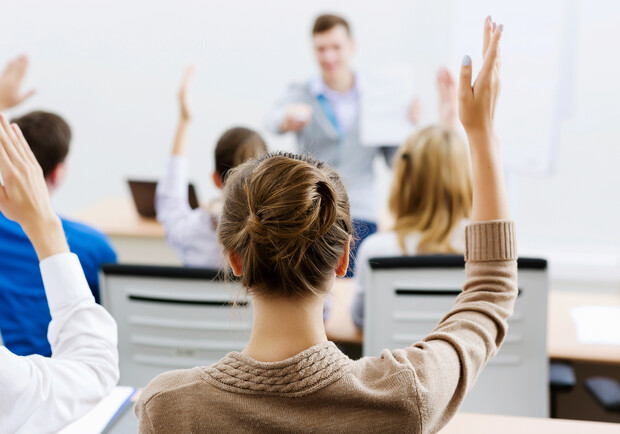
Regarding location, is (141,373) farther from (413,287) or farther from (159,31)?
(159,31)

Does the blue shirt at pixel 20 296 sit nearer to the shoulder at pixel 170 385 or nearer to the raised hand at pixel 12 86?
the raised hand at pixel 12 86

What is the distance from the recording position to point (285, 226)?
84 centimetres

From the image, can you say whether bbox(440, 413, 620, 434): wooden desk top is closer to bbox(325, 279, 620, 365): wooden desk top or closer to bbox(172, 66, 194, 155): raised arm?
bbox(325, 279, 620, 365): wooden desk top

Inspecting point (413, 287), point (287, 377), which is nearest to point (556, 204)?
point (413, 287)

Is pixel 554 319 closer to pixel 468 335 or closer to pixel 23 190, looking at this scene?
pixel 468 335

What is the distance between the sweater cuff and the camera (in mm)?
932

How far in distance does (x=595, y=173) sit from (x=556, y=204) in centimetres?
24

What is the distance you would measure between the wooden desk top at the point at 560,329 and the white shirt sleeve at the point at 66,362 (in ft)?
2.96

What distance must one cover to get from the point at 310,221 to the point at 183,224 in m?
1.45

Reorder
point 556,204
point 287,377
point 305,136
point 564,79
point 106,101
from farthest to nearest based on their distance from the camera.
A: point 106,101
point 556,204
point 305,136
point 564,79
point 287,377

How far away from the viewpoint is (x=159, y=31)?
12.3 ft

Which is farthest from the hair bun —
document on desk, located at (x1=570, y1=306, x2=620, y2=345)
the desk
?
the desk

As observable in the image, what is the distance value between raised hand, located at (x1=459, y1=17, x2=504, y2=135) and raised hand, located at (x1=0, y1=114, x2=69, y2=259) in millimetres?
596

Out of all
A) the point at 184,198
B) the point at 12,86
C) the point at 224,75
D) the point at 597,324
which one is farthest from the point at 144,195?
the point at 597,324
